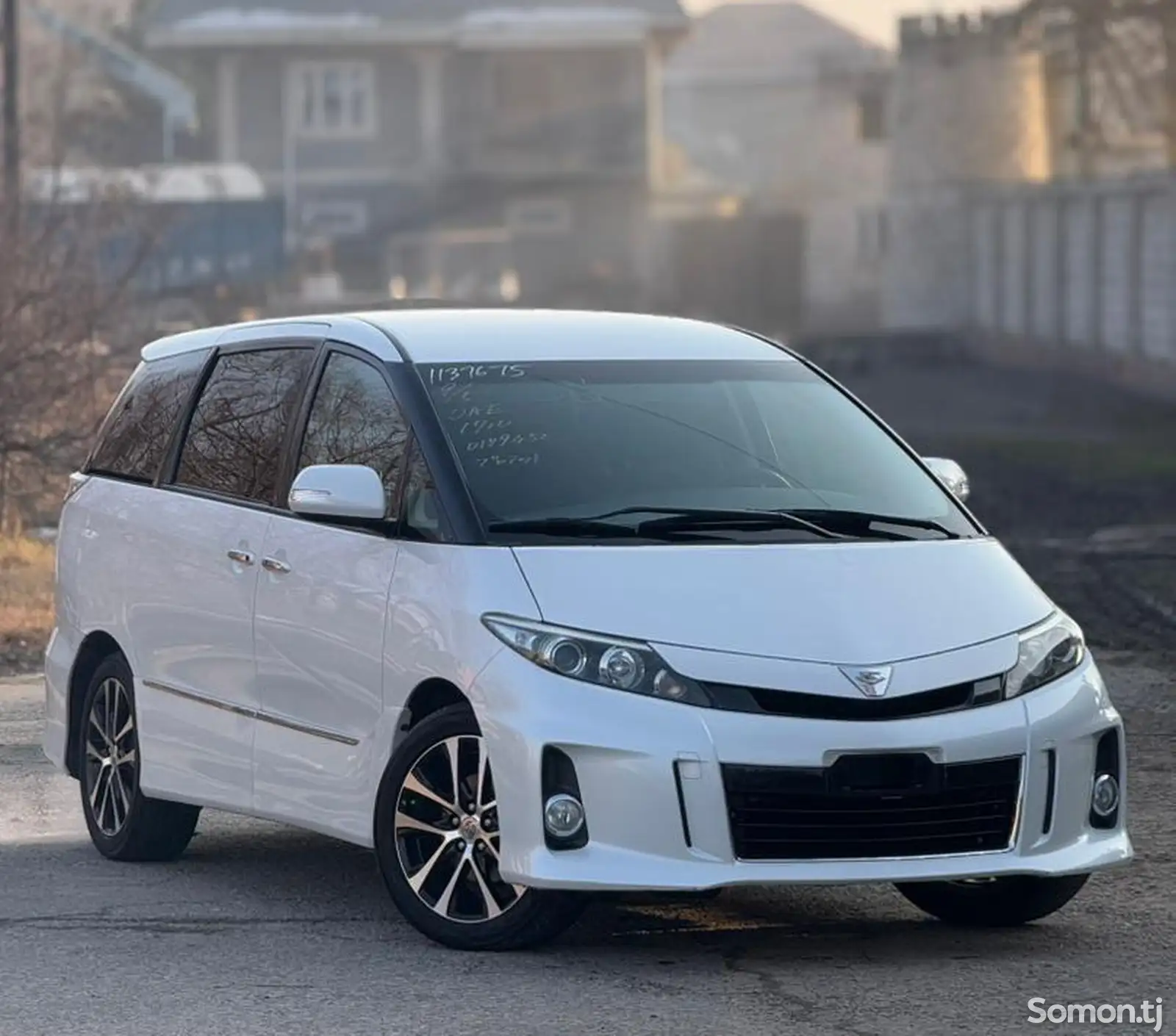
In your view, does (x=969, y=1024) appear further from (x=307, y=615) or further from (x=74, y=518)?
(x=74, y=518)

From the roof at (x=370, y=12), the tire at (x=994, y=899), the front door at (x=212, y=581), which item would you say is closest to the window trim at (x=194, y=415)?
the front door at (x=212, y=581)

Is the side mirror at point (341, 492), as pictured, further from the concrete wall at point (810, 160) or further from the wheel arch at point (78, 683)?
the concrete wall at point (810, 160)

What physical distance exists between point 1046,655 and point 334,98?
55.1m

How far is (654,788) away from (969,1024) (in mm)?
932

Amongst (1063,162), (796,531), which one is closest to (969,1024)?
(796,531)

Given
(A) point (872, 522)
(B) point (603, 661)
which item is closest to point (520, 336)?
(A) point (872, 522)

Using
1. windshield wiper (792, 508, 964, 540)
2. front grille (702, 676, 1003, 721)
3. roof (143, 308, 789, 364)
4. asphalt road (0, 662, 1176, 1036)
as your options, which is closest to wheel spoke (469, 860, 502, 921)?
asphalt road (0, 662, 1176, 1036)

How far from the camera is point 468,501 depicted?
24.3 feet

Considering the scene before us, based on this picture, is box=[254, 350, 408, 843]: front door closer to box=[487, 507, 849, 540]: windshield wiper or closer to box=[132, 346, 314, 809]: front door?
box=[132, 346, 314, 809]: front door

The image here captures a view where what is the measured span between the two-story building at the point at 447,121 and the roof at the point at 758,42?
43984 mm

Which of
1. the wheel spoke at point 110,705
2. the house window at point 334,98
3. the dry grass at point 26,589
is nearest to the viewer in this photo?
the wheel spoke at point 110,705

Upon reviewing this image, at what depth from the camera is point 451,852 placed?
712cm

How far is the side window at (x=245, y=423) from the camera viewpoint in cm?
833

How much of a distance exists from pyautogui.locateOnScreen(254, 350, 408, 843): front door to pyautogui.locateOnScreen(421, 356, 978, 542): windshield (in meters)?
0.28
